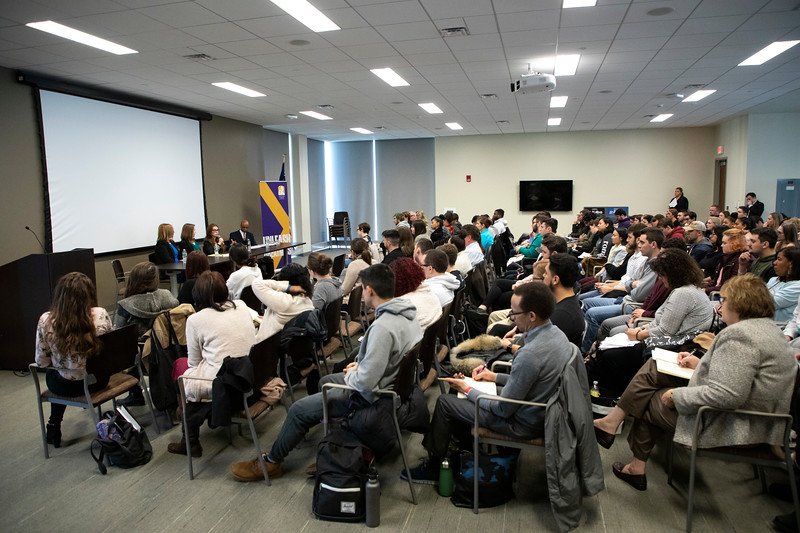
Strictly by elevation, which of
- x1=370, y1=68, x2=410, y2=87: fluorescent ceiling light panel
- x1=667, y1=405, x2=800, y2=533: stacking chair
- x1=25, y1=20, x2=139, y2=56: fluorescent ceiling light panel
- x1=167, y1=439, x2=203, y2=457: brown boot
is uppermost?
x1=370, y1=68, x2=410, y2=87: fluorescent ceiling light panel

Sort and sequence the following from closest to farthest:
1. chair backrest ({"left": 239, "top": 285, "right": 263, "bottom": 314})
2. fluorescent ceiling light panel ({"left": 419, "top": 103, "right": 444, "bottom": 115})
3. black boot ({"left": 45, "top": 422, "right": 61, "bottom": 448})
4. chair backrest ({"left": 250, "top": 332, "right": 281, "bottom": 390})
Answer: chair backrest ({"left": 250, "top": 332, "right": 281, "bottom": 390}) < black boot ({"left": 45, "top": 422, "right": 61, "bottom": 448}) < chair backrest ({"left": 239, "top": 285, "right": 263, "bottom": 314}) < fluorescent ceiling light panel ({"left": 419, "top": 103, "right": 444, "bottom": 115})

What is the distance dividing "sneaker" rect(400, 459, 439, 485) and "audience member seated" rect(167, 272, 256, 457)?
4.19ft

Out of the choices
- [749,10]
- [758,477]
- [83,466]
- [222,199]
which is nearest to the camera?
[758,477]

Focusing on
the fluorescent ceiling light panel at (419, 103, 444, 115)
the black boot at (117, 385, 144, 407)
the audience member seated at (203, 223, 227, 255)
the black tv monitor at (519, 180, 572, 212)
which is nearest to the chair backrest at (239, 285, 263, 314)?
the black boot at (117, 385, 144, 407)

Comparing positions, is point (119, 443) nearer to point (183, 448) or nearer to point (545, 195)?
point (183, 448)

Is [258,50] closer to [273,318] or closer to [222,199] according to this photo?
[273,318]

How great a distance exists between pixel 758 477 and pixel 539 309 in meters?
1.76

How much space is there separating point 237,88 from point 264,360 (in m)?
6.09

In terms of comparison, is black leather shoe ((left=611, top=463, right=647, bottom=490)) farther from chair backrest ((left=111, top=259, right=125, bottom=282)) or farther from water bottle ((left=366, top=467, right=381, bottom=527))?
chair backrest ((left=111, top=259, right=125, bottom=282))

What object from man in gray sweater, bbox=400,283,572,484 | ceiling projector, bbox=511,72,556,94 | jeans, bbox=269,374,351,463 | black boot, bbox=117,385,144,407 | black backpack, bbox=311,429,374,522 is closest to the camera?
man in gray sweater, bbox=400,283,572,484

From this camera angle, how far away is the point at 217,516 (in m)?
2.89

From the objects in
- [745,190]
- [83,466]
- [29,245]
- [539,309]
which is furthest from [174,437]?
[745,190]

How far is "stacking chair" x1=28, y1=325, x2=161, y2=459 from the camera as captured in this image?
11.4 ft

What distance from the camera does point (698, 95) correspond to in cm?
947
